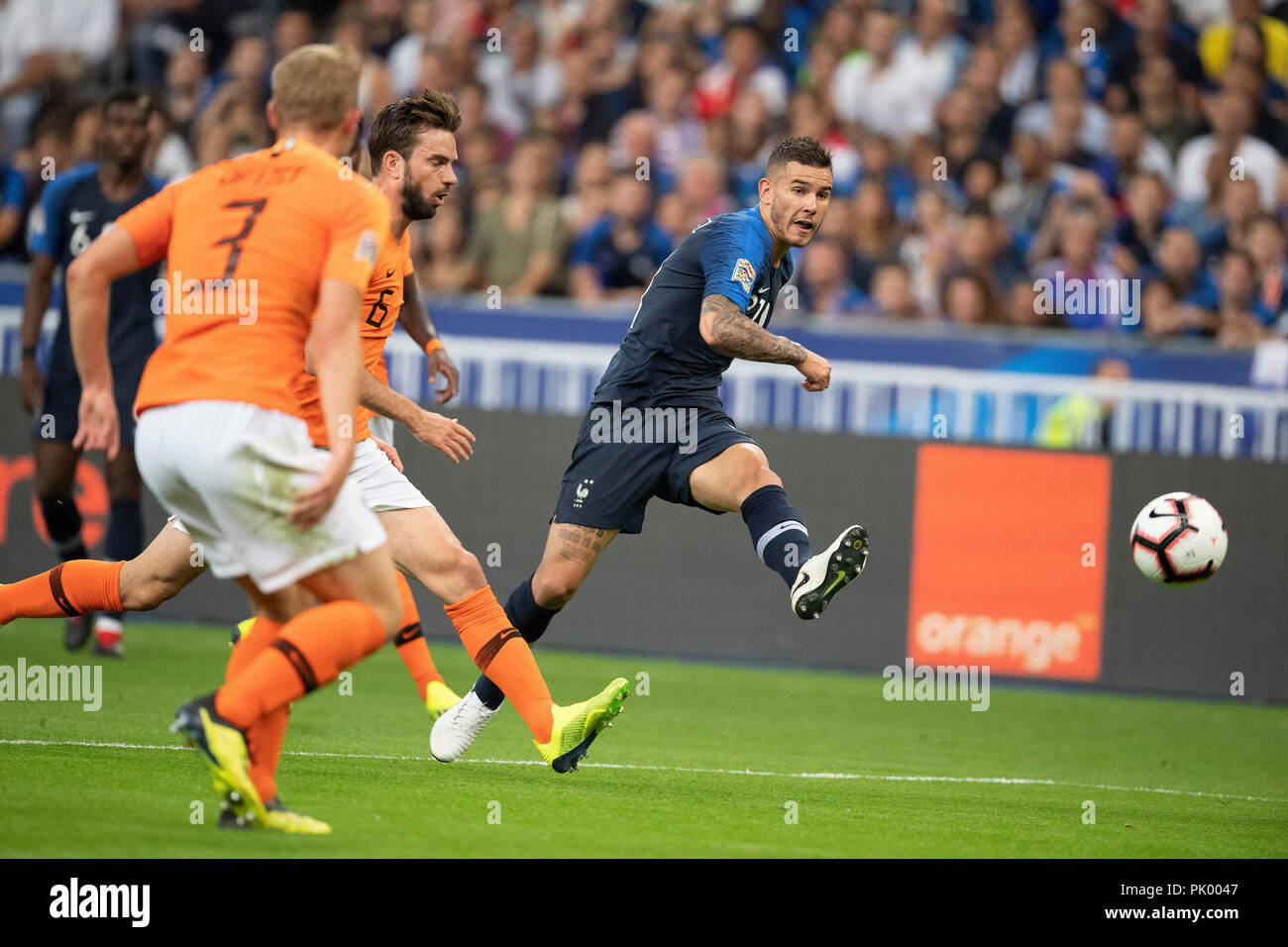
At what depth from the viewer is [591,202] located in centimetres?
1498

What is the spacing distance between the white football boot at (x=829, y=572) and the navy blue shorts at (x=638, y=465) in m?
0.93

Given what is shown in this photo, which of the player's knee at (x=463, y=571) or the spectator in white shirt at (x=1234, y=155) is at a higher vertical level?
the spectator in white shirt at (x=1234, y=155)

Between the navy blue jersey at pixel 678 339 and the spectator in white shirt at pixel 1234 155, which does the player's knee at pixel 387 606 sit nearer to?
the navy blue jersey at pixel 678 339

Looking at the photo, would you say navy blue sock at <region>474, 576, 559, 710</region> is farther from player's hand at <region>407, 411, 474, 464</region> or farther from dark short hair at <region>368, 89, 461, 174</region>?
dark short hair at <region>368, 89, 461, 174</region>

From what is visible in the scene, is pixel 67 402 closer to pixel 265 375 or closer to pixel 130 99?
pixel 130 99

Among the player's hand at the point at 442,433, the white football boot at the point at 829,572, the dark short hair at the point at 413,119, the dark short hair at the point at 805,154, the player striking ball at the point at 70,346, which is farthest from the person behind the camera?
the player striking ball at the point at 70,346

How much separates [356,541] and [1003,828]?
9.15ft

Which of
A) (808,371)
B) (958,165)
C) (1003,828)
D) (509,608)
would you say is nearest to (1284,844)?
(1003,828)

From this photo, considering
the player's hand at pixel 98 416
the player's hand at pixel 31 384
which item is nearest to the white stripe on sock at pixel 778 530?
the player's hand at pixel 98 416

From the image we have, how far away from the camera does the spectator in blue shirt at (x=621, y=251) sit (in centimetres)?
1442

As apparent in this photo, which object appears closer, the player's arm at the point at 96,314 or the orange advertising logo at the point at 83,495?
the player's arm at the point at 96,314

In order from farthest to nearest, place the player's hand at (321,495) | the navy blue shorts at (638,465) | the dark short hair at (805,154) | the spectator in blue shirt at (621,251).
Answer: the spectator in blue shirt at (621,251)
the navy blue shorts at (638,465)
the dark short hair at (805,154)
the player's hand at (321,495)

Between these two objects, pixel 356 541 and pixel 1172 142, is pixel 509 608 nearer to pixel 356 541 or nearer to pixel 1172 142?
pixel 356 541

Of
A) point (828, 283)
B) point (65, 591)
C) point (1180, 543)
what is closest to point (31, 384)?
point (65, 591)
